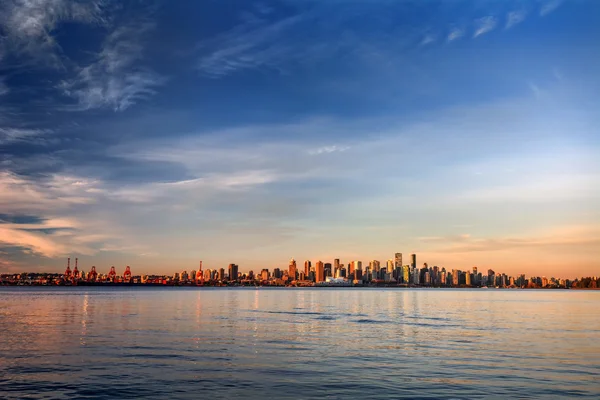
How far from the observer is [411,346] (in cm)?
5288

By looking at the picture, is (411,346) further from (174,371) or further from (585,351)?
(174,371)

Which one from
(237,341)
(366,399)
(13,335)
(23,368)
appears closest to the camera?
(366,399)

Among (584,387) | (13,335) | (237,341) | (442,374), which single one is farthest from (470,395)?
(13,335)

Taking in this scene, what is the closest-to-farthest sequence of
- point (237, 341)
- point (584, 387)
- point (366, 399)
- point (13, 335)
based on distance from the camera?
point (366, 399), point (584, 387), point (237, 341), point (13, 335)

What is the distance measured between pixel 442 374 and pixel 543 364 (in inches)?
432

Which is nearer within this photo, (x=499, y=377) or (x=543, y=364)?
(x=499, y=377)

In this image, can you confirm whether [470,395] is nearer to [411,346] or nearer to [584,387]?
[584,387]

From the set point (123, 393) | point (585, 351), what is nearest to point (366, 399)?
point (123, 393)

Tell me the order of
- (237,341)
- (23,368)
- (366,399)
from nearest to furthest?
(366,399)
(23,368)
(237,341)

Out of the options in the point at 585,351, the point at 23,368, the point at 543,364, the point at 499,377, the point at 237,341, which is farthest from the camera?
the point at 237,341

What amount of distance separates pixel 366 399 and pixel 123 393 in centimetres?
1518

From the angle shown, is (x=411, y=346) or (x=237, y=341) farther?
(x=237, y=341)

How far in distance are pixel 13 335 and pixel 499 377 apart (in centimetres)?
5553

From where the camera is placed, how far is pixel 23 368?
40.3 metres
